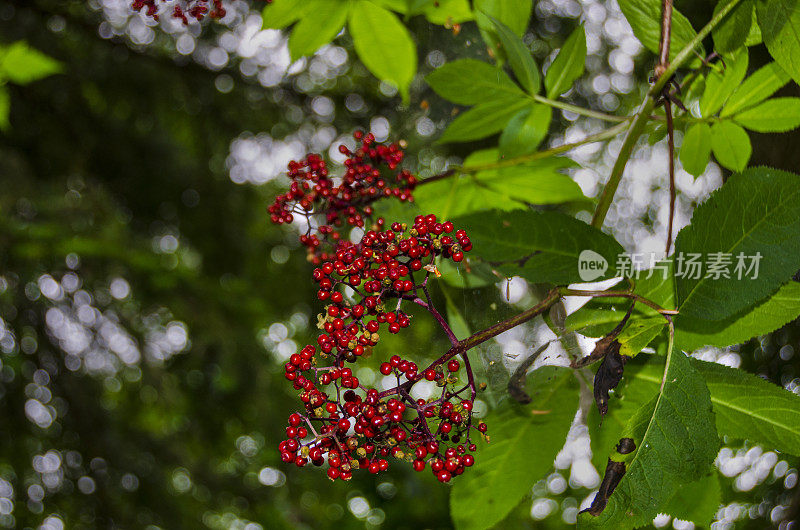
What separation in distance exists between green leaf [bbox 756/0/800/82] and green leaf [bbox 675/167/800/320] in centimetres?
17

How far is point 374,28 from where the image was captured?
3.48 ft

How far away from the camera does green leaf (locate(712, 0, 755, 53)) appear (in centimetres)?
77

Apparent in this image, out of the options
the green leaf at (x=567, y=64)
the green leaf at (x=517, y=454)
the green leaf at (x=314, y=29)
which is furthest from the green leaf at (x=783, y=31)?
the green leaf at (x=314, y=29)

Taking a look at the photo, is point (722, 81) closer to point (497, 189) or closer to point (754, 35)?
point (754, 35)

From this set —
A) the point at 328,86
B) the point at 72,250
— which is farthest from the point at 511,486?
→ the point at 328,86

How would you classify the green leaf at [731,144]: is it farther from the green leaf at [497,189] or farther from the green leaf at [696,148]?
the green leaf at [497,189]

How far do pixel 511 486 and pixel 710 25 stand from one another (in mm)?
702

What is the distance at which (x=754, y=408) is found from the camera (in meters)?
0.71

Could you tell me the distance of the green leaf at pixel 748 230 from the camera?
0.63m

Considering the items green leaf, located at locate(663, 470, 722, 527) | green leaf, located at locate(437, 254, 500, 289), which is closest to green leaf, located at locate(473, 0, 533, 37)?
green leaf, located at locate(437, 254, 500, 289)

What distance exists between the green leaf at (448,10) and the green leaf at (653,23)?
31 centimetres

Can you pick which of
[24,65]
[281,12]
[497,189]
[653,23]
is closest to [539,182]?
[497,189]

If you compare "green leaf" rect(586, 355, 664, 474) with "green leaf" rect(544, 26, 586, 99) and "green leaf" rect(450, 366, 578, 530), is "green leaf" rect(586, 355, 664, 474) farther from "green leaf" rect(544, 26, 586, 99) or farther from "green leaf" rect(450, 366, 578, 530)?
"green leaf" rect(544, 26, 586, 99)

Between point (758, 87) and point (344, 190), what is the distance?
2.30 ft
